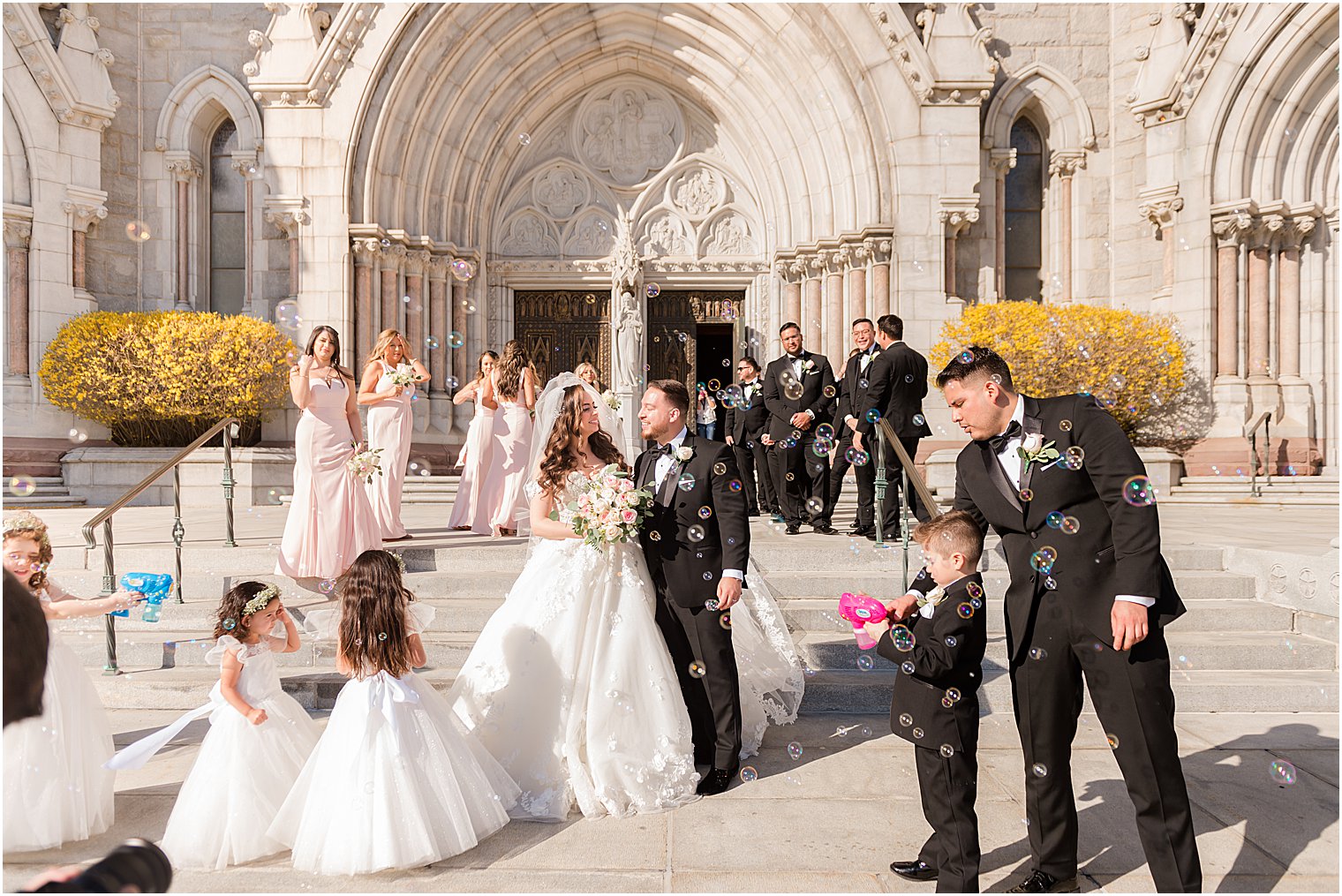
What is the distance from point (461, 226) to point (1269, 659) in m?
12.4

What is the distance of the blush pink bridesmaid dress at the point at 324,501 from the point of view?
6480mm

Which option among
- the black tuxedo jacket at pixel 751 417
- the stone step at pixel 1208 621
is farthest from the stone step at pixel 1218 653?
the black tuxedo jacket at pixel 751 417

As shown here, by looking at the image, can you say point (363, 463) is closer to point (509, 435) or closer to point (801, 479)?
point (509, 435)

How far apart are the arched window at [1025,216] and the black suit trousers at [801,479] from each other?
7.84 metres

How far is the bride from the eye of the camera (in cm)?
397

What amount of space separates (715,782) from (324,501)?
4.05 metres

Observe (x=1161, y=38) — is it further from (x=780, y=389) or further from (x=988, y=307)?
(x=780, y=389)

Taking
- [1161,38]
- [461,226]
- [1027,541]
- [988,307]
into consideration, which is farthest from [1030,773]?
[1161,38]

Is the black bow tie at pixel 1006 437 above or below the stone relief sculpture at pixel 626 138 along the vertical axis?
below

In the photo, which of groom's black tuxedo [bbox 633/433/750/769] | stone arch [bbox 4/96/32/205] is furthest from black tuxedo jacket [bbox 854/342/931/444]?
stone arch [bbox 4/96/32/205]

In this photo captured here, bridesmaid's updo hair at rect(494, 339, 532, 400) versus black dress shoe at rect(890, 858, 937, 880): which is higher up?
bridesmaid's updo hair at rect(494, 339, 532, 400)

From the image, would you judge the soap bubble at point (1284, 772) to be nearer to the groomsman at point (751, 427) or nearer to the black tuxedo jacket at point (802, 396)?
the black tuxedo jacket at point (802, 396)

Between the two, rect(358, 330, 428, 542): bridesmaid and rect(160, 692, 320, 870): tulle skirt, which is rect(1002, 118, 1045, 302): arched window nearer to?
rect(358, 330, 428, 542): bridesmaid

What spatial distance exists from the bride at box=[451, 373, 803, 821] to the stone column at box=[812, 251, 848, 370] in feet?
30.2
